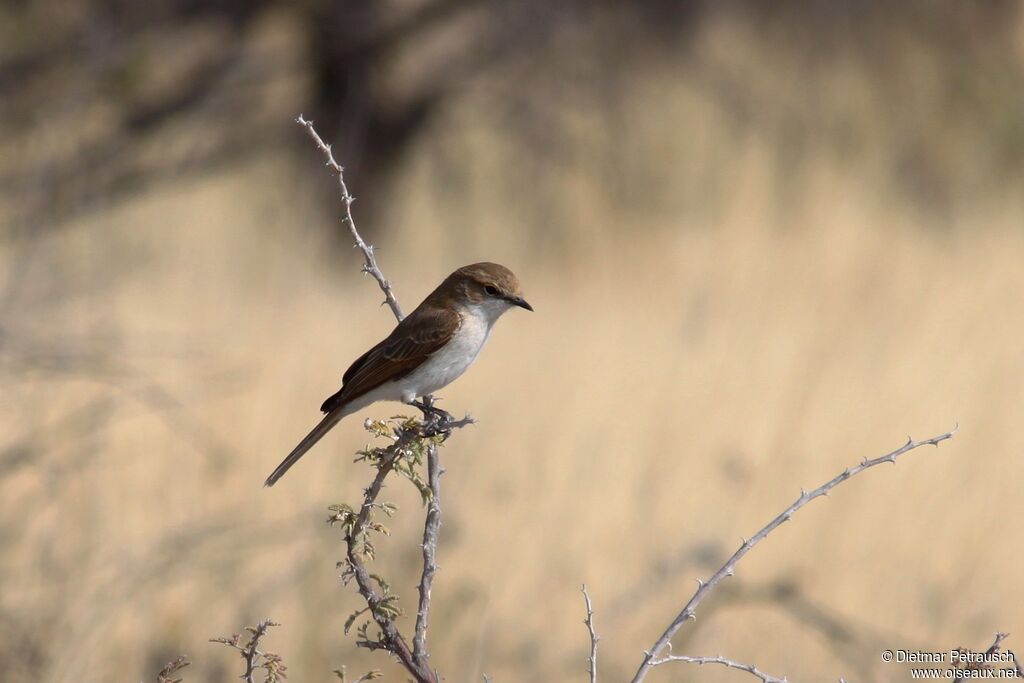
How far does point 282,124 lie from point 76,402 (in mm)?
8129

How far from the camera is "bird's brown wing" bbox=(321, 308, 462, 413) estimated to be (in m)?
4.34

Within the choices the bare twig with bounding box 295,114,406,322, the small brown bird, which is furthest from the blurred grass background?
the bare twig with bounding box 295,114,406,322

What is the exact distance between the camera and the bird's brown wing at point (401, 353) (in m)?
4.34

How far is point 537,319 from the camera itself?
11.1 metres

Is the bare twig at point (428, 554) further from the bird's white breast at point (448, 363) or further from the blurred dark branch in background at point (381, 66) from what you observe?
the blurred dark branch in background at point (381, 66)

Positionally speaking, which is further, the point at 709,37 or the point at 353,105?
the point at 709,37

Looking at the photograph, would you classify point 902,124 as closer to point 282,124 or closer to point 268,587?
point 282,124

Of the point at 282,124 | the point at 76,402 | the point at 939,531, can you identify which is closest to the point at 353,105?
the point at 282,124

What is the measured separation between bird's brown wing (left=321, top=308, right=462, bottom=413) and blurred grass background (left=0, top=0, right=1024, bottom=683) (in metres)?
1.42

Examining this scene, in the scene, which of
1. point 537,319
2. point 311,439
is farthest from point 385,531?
point 537,319

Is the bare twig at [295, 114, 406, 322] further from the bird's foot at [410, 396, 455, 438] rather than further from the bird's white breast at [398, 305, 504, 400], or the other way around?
the bird's white breast at [398, 305, 504, 400]

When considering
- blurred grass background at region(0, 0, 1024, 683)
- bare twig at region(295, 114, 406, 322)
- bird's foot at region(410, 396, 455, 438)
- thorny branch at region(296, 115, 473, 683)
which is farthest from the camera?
blurred grass background at region(0, 0, 1024, 683)

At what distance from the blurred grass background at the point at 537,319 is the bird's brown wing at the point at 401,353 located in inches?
55.8

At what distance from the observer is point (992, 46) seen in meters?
17.0
